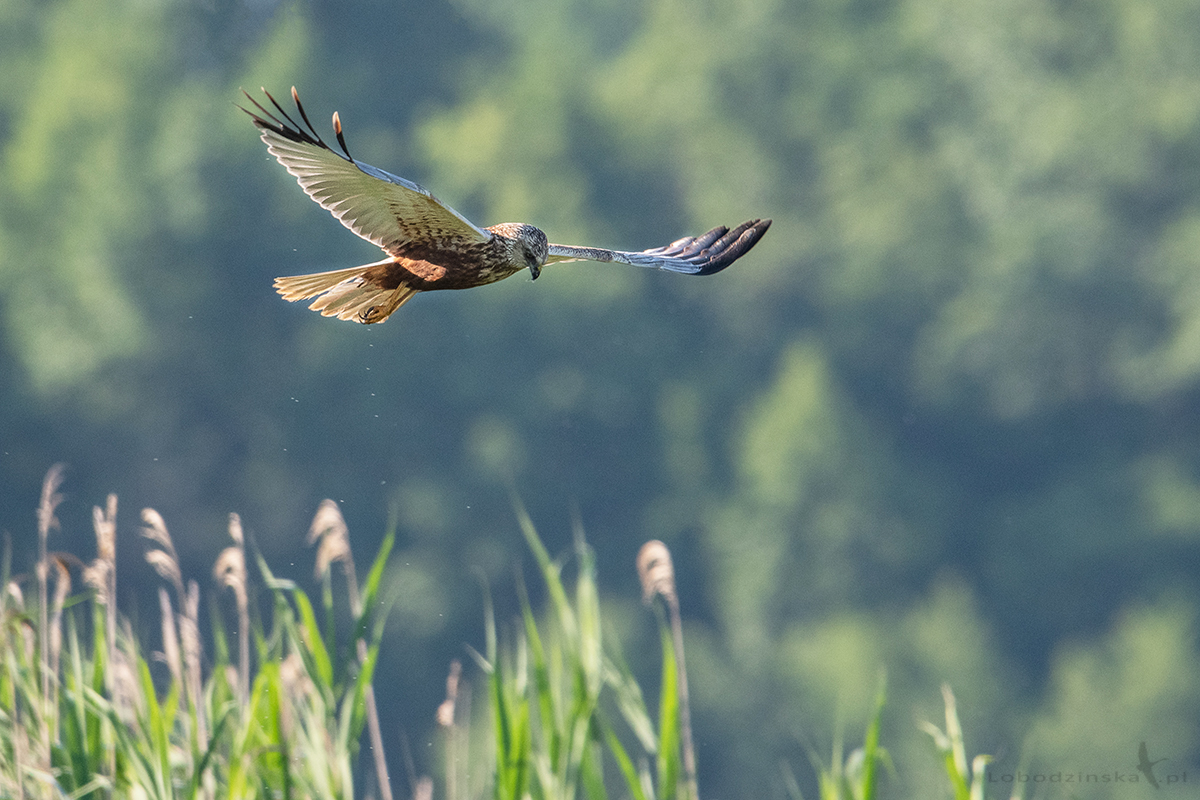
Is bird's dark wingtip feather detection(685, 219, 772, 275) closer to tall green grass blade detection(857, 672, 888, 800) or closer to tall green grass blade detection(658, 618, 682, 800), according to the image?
tall green grass blade detection(658, 618, 682, 800)

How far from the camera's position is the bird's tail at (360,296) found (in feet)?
7.50

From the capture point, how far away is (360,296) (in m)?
2.40

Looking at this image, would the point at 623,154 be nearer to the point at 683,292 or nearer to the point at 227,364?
the point at 683,292

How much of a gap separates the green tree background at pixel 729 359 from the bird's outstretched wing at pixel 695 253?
21.3 m

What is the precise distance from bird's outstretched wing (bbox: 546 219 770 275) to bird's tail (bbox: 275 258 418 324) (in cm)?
31

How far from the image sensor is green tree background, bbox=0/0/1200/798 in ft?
82.3

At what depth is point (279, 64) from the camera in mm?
28250

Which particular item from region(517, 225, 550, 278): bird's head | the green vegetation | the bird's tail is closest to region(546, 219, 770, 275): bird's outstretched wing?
region(517, 225, 550, 278): bird's head

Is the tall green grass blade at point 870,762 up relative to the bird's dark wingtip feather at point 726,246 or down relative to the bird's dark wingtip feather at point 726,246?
down

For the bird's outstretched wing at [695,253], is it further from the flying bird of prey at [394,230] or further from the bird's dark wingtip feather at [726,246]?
the flying bird of prey at [394,230]

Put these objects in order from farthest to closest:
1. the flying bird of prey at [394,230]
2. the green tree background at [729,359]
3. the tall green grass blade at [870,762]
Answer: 1. the green tree background at [729,359]
2. the tall green grass blade at [870,762]
3. the flying bird of prey at [394,230]

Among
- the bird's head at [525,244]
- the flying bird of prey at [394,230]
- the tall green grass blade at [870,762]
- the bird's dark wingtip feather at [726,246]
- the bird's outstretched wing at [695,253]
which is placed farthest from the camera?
the tall green grass blade at [870,762]

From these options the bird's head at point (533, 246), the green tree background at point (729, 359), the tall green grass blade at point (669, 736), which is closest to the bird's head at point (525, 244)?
the bird's head at point (533, 246)

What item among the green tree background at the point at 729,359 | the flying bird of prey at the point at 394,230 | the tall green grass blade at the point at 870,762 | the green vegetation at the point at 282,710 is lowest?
the tall green grass blade at the point at 870,762
